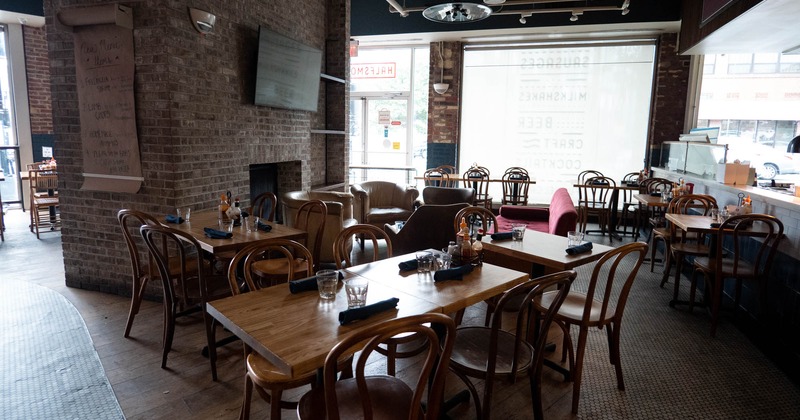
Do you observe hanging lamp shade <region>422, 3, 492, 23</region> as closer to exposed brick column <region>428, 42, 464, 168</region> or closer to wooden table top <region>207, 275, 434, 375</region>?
wooden table top <region>207, 275, 434, 375</region>

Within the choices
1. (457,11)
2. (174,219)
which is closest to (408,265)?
(174,219)

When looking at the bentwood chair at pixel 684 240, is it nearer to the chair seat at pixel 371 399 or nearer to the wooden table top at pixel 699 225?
the wooden table top at pixel 699 225

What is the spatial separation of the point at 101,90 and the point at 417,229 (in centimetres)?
Answer: 286

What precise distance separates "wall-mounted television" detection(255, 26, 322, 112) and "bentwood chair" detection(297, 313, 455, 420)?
12.0ft

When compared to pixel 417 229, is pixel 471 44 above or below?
above

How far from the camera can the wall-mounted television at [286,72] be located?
186 inches

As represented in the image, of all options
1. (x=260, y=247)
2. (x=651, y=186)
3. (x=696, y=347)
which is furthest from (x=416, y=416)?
(x=651, y=186)

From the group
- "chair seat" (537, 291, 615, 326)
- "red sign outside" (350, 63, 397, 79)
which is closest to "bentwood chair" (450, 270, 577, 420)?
"chair seat" (537, 291, 615, 326)

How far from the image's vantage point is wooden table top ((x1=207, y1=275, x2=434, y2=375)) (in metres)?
1.50

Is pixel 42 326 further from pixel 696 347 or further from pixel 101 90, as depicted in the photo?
pixel 696 347

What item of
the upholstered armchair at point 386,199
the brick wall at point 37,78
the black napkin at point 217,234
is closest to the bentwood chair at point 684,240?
the upholstered armchair at point 386,199

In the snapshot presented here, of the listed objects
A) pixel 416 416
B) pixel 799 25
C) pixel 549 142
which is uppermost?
pixel 799 25

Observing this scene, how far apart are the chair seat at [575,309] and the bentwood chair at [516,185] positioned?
474cm

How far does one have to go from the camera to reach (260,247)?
2.45 metres
